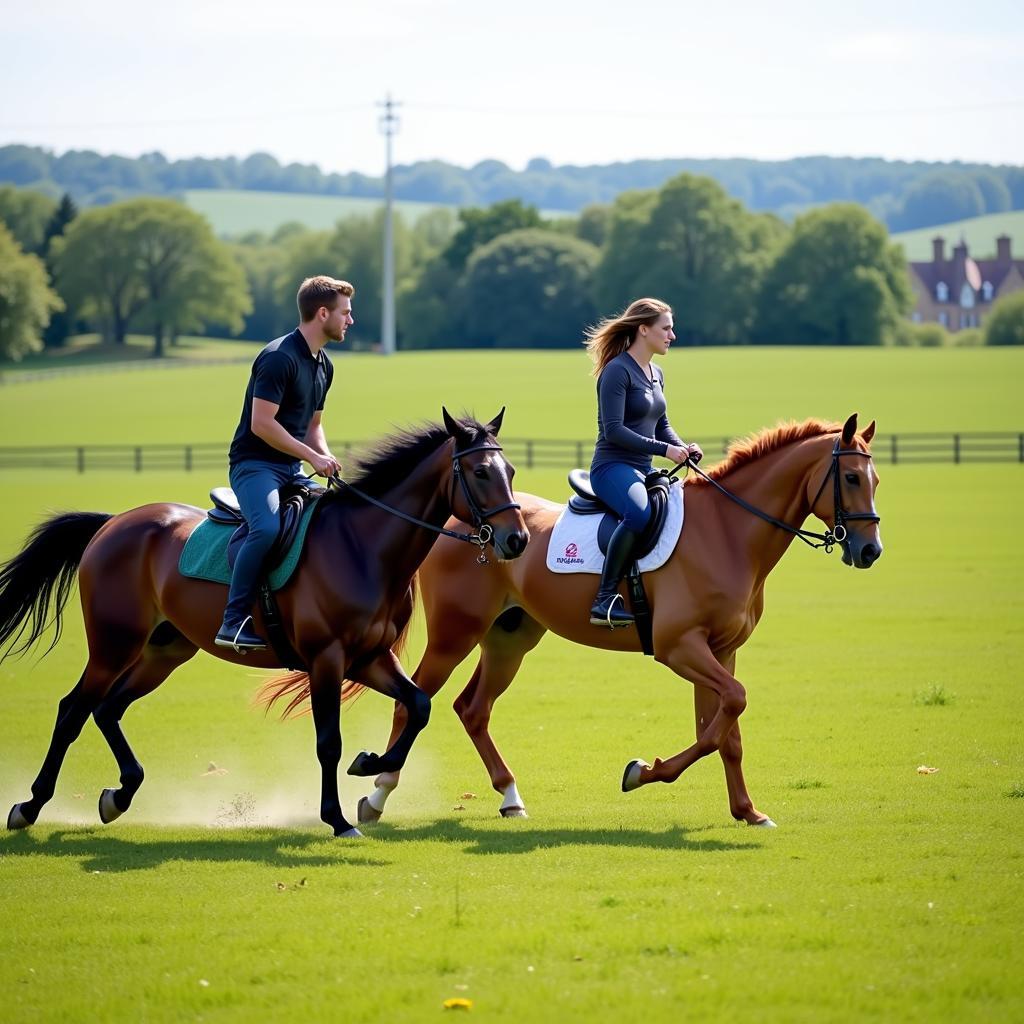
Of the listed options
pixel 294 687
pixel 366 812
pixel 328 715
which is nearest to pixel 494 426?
pixel 328 715

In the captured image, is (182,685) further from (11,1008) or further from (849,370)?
(849,370)

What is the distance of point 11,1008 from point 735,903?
349 centimetres

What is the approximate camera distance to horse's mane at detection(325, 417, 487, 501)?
408 inches

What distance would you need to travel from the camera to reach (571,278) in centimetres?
12825

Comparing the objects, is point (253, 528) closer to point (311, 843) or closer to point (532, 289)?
point (311, 843)

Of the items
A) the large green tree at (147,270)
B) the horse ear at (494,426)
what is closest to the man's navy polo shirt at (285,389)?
the horse ear at (494,426)

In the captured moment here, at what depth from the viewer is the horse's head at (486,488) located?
31.6ft

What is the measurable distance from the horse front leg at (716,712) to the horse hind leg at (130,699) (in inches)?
138

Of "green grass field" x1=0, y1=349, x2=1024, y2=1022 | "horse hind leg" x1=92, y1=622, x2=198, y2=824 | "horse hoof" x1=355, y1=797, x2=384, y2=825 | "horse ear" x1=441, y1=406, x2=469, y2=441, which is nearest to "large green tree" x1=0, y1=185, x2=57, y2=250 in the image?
"green grass field" x1=0, y1=349, x2=1024, y2=1022

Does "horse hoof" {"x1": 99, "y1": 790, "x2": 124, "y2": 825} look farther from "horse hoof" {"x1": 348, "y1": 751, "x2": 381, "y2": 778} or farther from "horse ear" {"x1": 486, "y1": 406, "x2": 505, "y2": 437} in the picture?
"horse ear" {"x1": 486, "y1": 406, "x2": 505, "y2": 437}

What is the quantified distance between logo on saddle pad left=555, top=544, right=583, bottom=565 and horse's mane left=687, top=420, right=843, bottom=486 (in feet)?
3.34

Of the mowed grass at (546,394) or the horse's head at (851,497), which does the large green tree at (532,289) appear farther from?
the horse's head at (851,497)

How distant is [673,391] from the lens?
8450cm

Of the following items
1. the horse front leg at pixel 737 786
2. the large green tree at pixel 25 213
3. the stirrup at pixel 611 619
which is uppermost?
the large green tree at pixel 25 213
